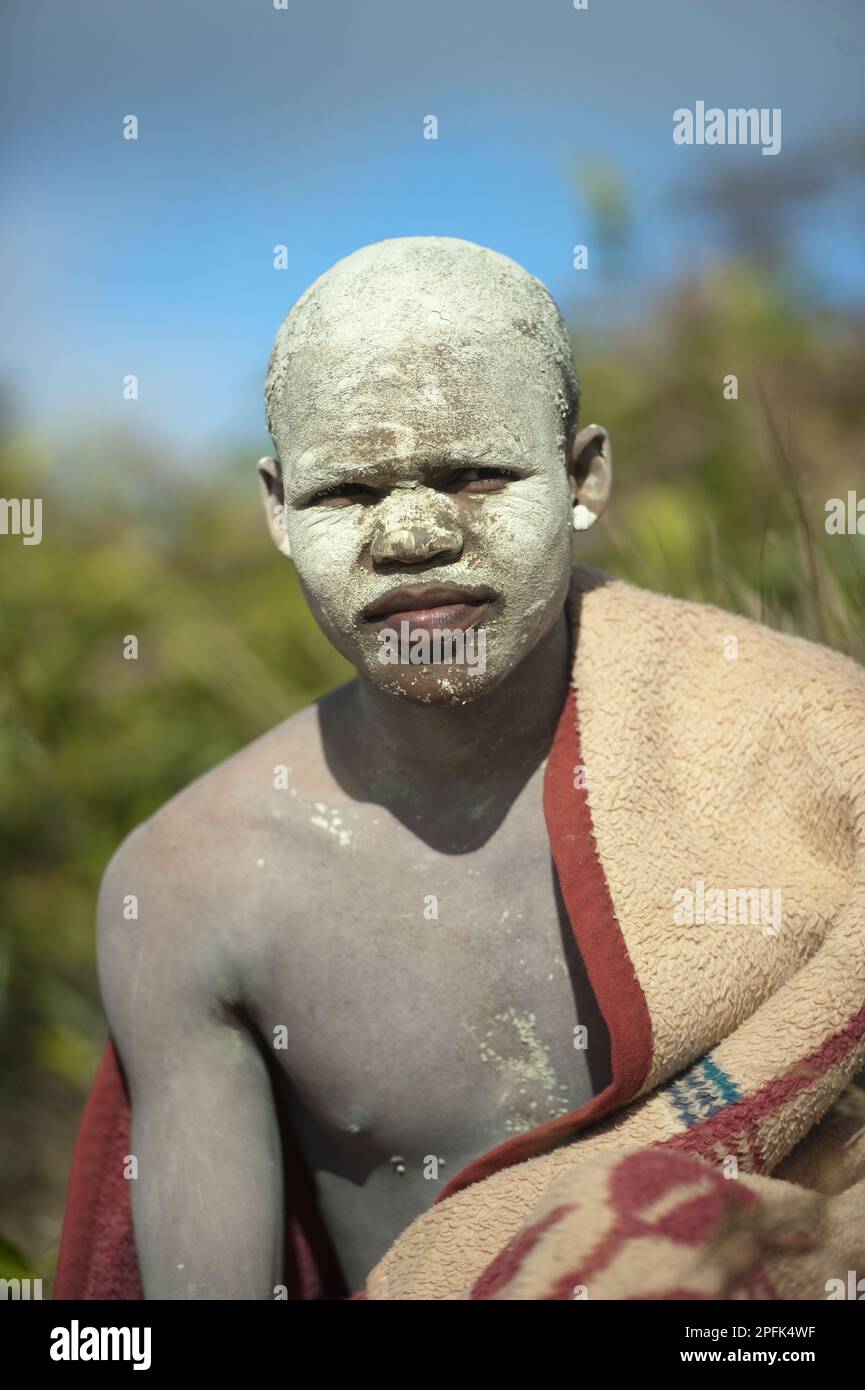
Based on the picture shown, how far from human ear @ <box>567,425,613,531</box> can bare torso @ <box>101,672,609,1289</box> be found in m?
0.42

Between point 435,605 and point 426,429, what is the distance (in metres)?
0.24

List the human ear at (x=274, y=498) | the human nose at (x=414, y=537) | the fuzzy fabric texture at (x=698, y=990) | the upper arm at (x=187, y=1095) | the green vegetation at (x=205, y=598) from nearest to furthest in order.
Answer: the fuzzy fabric texture at (x=698, y=990)
the human nose at (x=414, y=537)
the upper arm at (x=187, y=1095)
the human ear at (x=274, y=498)
the green vegetation at (x=205, y=598)

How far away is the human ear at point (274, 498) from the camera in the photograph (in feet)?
7.32

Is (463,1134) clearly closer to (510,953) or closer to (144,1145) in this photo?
(510,953)

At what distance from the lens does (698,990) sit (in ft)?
6.22

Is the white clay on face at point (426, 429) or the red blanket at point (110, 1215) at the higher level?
the white clay on face at point (426, 429)

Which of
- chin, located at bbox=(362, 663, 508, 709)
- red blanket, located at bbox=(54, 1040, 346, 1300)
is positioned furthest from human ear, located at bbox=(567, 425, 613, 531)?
red blanket, located at bbox=(54, 1040, 346, 1300)

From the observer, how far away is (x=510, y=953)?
2.12 meters

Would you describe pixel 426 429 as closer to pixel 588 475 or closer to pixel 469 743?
pixel 588 475

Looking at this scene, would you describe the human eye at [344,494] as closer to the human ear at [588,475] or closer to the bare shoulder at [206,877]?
the human ear at [588,475]

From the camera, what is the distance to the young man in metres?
1.94

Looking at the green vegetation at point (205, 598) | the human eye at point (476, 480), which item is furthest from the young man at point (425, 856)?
the green vegetation at point (205, 598)

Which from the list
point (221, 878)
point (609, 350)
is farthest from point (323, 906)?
point (609, 350)

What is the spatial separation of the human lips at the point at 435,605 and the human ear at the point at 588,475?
29cm
